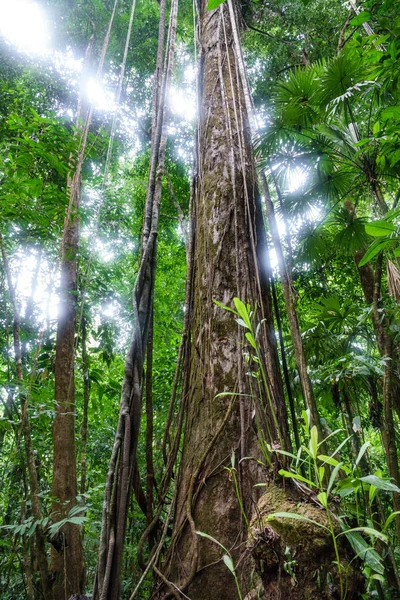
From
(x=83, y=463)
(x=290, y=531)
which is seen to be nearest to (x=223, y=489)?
(x=290, y=531)

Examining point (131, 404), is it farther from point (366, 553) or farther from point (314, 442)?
point (366, 553)

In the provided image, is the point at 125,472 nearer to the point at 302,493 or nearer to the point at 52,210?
the point at 302,493

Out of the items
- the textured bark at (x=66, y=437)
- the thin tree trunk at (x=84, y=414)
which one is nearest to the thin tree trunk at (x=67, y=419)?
the textured bark at (x=66, y=437)

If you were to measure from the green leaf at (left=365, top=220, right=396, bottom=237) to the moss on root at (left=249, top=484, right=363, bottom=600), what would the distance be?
737mm

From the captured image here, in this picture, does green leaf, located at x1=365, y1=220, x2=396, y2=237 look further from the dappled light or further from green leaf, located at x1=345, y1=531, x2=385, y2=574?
green leaf, located at x1=345, y1=531, x2=385, y2=574

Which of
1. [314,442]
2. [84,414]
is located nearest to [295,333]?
[314,442]

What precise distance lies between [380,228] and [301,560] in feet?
2.81

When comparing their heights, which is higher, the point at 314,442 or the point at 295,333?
the point at 295,333

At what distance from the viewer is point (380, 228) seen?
3.59 ft

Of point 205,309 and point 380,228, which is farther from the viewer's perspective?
point 205,309

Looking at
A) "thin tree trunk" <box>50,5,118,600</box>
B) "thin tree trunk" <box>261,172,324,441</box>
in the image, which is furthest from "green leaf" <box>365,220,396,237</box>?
"thin tree trunk" <box>50,5,118,600</box>

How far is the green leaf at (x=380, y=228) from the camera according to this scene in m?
1.08

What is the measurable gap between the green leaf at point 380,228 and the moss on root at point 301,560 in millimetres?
737

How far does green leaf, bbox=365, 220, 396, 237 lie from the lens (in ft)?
3.53
